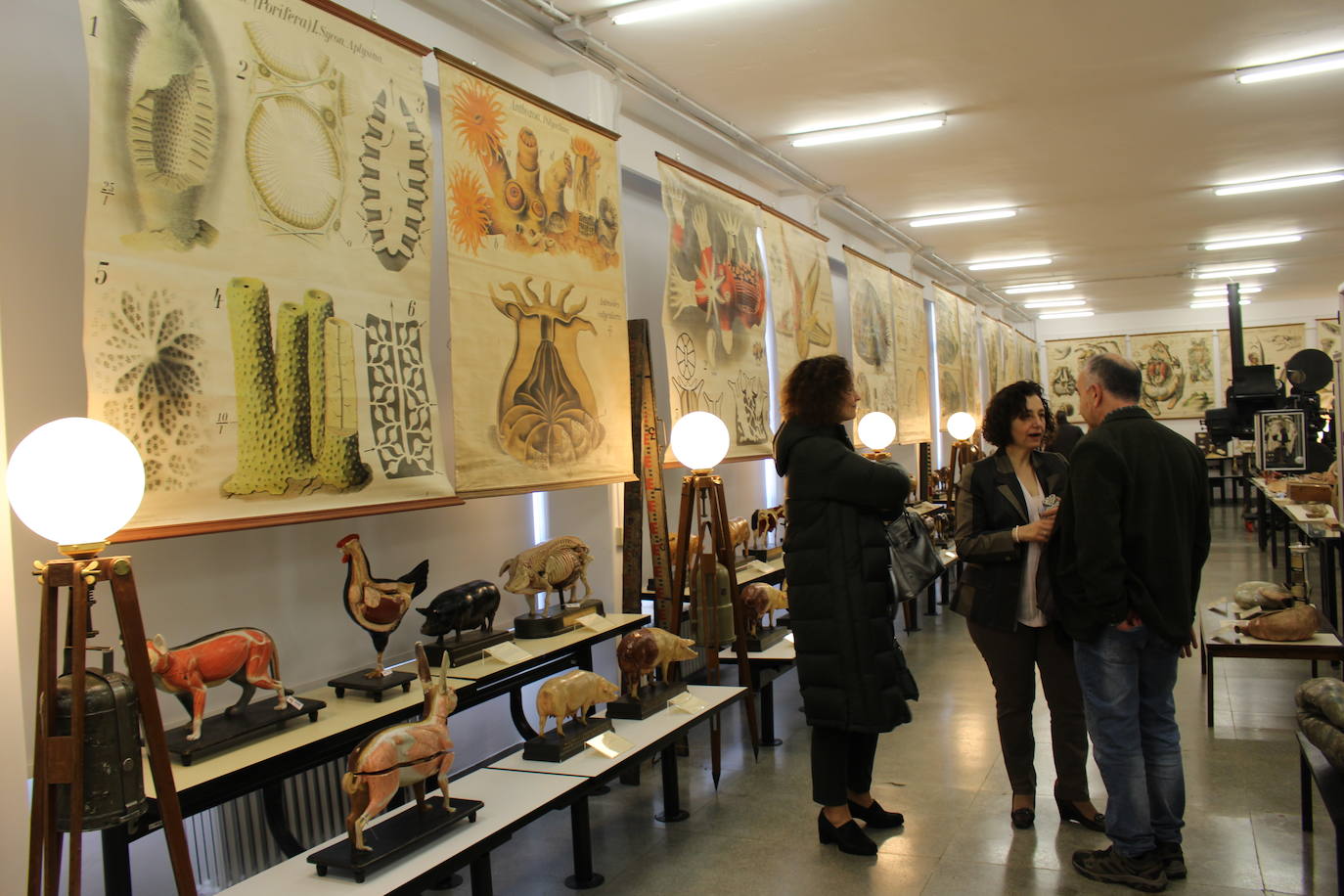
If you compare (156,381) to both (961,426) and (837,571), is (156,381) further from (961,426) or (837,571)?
(961,426)

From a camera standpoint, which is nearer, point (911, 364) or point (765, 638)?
point (765, 638)

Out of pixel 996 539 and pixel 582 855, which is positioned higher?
pixel 996 539

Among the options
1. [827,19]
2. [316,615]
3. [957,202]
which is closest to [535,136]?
[827,19]

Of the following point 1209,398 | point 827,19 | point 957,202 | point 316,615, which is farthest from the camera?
point 1209,398

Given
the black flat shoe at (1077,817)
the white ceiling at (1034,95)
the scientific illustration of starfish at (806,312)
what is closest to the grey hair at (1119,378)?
the black flat shoe at (1077,817)

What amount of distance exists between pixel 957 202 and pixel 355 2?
7822 mm

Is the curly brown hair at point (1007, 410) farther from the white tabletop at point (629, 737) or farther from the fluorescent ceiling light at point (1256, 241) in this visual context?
the fluorescent ceiling light at point (1256, 241)

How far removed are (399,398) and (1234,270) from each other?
657 inches

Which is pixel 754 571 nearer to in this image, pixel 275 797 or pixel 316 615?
pixel 316 615

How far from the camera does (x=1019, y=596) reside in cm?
378

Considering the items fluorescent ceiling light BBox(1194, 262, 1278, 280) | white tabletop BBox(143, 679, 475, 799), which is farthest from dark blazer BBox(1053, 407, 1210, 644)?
fluorescent ceiling light BBox(1194, 262, 1278, 280)

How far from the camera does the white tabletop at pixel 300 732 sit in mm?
2775

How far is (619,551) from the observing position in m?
6.21

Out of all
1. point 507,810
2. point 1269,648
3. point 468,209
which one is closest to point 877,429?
point 1269,648
